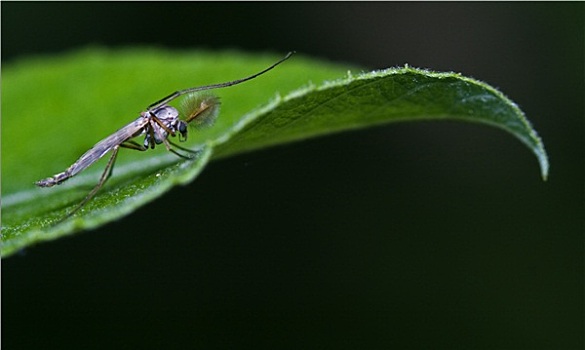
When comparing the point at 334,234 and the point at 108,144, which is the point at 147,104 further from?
the point at 334,234

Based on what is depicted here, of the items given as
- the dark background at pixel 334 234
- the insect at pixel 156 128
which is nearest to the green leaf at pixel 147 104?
the insect at pixel 156 128

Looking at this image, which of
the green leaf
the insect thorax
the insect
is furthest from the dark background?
the insect thorax

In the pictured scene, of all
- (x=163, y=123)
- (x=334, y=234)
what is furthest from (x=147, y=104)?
(x=334, y=234)

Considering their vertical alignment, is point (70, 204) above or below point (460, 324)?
above

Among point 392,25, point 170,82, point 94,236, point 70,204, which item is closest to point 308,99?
point 70,204

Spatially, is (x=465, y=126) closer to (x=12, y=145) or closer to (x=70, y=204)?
(x=12, y=145)

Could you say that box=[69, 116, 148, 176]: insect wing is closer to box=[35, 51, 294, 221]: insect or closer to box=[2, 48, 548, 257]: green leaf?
box=[35, 51, 294, 221]: insect
